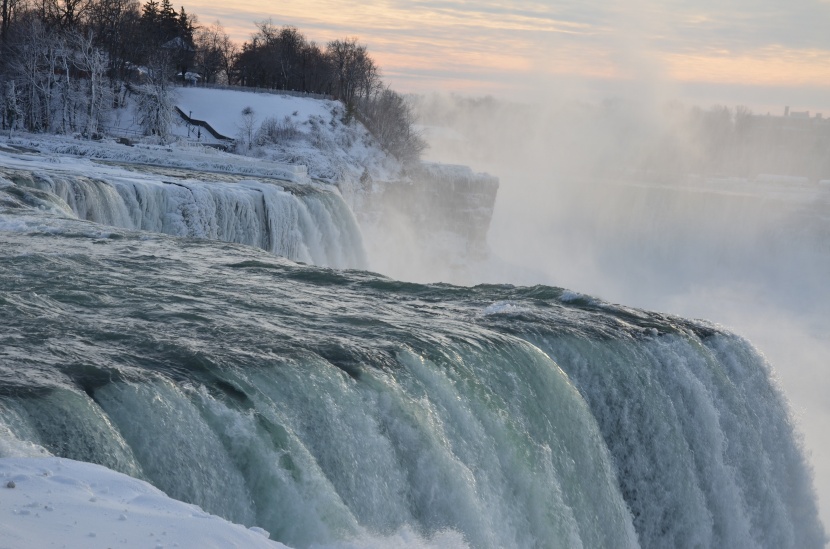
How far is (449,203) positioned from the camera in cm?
4706

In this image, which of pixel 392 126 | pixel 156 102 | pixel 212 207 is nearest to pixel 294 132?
pixel 156 102

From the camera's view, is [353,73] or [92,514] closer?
[92,514]

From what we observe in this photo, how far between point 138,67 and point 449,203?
1965 centimetres

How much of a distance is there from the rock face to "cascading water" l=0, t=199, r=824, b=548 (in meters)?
29.1

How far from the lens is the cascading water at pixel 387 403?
26.4ft

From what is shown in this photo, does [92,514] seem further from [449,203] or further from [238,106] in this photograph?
[238,106]

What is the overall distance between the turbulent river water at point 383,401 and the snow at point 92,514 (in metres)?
0.62

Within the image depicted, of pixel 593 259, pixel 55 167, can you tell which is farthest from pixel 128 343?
pixel 593 259

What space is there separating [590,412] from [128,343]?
548 centimetres

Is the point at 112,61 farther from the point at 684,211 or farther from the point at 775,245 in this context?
the point at 775,245

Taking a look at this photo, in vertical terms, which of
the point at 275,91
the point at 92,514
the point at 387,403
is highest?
the point at 275,91

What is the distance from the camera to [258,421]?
852cm

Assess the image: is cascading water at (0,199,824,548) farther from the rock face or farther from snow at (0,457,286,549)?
the rock face

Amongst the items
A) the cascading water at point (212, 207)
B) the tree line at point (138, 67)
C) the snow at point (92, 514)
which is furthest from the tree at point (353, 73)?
the snow at point (92, 514)
